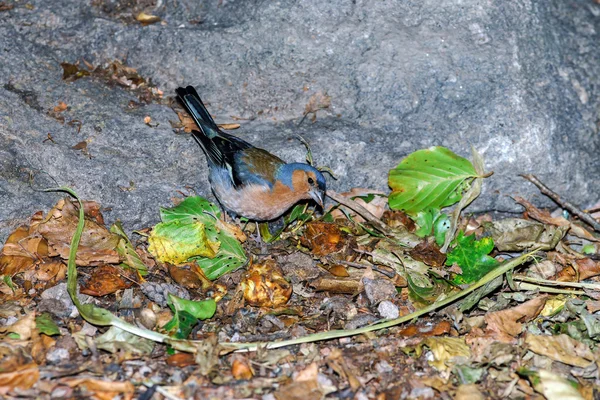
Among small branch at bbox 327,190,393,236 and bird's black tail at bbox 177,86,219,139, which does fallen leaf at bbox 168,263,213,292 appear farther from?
small branch at bbox 327,190,393,236

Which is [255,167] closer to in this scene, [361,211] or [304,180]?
[304,180]

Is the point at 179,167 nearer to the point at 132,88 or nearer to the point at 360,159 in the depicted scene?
the point at 132,88

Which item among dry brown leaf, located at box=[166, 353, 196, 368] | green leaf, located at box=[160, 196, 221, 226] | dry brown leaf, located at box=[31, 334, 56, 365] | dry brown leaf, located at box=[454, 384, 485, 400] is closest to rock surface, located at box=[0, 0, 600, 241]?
green leaf, located at box=[160, 196, 221, 226]

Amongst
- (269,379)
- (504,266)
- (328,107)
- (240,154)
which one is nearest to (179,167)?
(240,154)

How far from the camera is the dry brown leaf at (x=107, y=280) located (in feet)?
15.0

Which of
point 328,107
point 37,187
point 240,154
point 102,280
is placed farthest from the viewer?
point 328,107

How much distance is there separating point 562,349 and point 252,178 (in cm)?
247

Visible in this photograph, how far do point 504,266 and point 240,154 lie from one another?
6.92 feet

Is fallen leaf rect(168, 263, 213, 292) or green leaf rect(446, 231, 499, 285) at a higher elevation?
green leaf rect(446, 231, 499, 285)

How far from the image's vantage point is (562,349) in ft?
14.0

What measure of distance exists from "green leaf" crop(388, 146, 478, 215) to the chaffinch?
677mm

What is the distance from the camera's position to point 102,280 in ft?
15.1

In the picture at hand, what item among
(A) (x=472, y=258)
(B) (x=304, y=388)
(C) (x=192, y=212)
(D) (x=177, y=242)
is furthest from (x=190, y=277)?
(A) (x=472, y=258)

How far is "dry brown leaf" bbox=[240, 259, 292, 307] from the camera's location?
4609 millimetres
